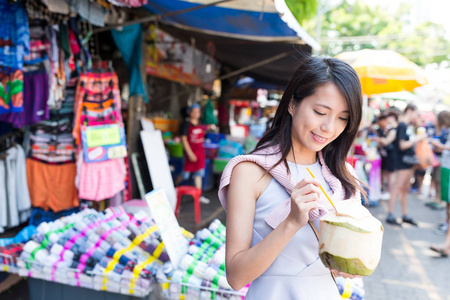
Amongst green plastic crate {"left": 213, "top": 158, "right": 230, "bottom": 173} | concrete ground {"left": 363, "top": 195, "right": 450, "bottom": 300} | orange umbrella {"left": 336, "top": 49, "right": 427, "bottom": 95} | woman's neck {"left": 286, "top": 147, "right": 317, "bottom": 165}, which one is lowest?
concrete ground {"left": 363, "top": 195, "right": 450, "bottom": 300}

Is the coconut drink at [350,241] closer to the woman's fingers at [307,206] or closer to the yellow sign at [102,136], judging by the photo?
the woman's fingers at [307,206]

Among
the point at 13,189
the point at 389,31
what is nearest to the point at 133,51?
the point at 13,189

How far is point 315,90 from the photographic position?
122cm

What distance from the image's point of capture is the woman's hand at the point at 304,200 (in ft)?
3.21

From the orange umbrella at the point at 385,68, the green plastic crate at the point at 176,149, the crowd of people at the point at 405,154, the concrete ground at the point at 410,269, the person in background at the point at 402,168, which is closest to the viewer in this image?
the concrete ground at the point at 410,269

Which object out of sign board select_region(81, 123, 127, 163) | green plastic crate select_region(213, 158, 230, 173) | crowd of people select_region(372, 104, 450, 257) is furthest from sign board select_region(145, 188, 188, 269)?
green plastic crate select_region(213, 158, 230, 173)

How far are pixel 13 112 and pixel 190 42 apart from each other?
415 centimetres

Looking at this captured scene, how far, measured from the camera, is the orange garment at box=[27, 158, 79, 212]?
13.6ft

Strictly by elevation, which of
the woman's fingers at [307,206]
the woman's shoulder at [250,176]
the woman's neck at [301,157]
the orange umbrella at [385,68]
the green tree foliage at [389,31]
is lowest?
the woman's fingers at [307,206]

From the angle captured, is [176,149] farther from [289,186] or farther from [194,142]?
[289,186]

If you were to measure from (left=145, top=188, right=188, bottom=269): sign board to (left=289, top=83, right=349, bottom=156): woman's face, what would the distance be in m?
1.50

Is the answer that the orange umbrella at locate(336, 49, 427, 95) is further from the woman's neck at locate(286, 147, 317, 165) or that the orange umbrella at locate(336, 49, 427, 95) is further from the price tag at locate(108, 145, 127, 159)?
the woman's neck at locate(286, 147, 317, 165)

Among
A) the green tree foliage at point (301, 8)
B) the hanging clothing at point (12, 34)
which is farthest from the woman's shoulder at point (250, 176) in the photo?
the green tree foliage at point (301, 8)

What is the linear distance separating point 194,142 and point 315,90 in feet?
16.4
